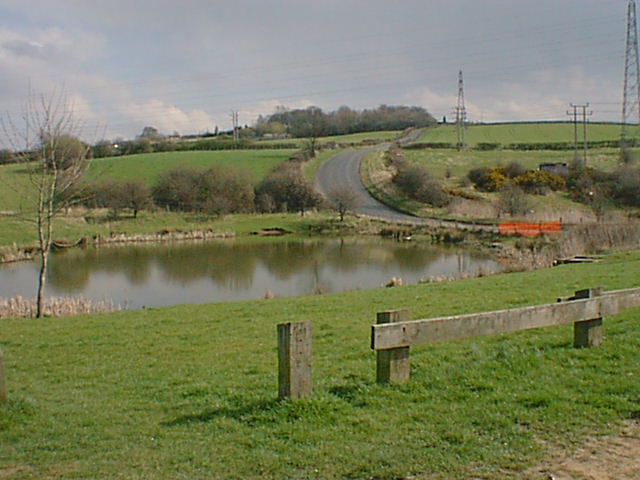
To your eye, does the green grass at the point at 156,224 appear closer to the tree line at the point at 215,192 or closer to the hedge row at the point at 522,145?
the tree line at the point at 215,192

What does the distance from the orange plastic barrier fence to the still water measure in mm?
5164

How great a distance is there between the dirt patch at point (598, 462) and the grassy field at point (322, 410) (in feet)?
0.45

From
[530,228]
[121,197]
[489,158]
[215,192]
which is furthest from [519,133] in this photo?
[121,197]

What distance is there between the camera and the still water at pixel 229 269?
81.4 feet

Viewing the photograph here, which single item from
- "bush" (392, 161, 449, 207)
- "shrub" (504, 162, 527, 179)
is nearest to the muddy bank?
"bush" (392, 161, 449, 207)

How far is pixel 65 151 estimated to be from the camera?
1880 cm

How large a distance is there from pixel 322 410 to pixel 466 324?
5.42 feet

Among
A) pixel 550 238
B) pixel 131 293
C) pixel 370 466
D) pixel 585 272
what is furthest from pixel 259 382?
pixel 550 238

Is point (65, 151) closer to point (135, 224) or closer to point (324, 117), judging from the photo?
point (135, 224)

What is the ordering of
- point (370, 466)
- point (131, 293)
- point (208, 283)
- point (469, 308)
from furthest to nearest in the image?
point (208, 283), point (131, 293), point (469, 308), point (370, 466)

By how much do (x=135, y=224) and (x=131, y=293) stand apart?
27398 mm

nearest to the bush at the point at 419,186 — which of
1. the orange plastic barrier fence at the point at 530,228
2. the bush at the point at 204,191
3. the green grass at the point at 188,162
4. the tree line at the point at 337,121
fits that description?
the orange plastic barrier fence at the point at 530,228

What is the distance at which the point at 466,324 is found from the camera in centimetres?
634

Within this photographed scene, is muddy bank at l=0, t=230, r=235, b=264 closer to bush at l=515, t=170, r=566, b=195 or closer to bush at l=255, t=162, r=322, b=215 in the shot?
bush at l=255, t=162, r=322, b=215
